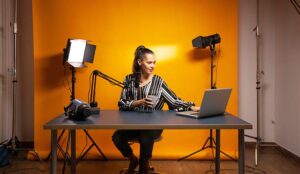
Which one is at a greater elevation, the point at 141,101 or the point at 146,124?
the point at 141,101

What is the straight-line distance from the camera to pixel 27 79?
158 inches

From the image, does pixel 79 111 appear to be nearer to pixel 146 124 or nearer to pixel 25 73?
pixel 146 124

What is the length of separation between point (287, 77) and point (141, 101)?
7.14 feet

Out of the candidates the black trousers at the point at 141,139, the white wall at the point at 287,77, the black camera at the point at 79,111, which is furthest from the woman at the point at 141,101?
the white wall at the point at 287,77

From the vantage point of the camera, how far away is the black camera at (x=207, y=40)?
3363 mm

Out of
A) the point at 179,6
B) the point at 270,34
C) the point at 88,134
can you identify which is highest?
the point at 179,6

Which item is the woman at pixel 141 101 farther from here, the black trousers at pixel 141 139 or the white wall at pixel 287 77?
the white wall at pixel 287 77

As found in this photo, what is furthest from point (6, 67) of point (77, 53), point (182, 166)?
point (182, 166)

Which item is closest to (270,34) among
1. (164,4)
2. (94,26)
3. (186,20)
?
(186,20)

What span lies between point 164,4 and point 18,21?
1924 millimetres

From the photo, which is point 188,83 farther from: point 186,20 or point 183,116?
point 183,116

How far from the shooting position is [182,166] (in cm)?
337

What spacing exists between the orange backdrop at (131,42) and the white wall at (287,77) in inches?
26.9

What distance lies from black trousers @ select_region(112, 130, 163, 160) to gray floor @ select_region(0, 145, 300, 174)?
0.67 meters
